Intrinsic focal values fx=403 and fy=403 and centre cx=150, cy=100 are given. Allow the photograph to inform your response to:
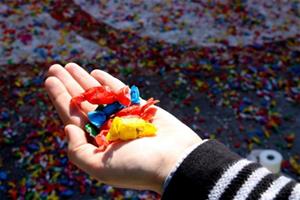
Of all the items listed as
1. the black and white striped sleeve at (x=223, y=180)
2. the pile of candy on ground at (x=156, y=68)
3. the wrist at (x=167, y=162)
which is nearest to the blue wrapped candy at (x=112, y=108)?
the wrist at (x=167, y=162)

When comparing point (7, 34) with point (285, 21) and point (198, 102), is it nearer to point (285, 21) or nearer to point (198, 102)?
point (198, 102)

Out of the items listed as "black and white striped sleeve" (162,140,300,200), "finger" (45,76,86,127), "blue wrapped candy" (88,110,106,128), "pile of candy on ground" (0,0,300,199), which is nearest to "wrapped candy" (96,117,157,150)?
"blue wrapped candy" (88,110,106,128)

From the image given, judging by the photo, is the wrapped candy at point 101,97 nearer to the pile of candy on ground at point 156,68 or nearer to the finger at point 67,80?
the finger at point 67,80

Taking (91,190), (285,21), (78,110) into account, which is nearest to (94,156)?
(78,110)

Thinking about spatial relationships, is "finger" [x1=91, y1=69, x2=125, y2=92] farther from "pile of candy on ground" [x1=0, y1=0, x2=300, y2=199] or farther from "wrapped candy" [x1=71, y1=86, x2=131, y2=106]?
"pile of candy on ground" [x1=0, y1=0, x2=300, y2=199]

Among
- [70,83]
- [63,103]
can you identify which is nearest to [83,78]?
[70,83]

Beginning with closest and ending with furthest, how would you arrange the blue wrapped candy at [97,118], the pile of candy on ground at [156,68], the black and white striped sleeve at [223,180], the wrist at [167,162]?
the black and white striped sleeve at [223,180], the wrist at [167,162], the blue wrapped candy at [97,118], the pile of candy on ground at [156,68]
